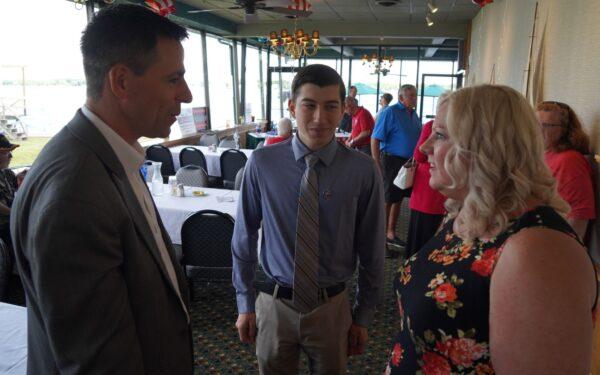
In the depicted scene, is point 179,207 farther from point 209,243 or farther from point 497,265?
point 497,265

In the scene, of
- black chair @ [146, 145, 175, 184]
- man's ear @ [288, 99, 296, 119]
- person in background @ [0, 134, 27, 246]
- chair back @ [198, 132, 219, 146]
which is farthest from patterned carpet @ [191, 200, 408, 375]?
chair back @ [198, 132, 219, 146]

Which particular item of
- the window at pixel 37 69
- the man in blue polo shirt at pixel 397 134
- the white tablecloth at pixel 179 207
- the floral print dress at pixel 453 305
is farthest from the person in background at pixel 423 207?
the window at pixel 37 69

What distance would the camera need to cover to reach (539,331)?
0.86 metres

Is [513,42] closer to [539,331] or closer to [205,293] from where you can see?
[205,293]

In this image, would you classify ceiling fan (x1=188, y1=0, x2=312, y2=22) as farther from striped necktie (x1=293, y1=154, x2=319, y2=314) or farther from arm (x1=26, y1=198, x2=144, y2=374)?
arm (x1=26, y1=198, x2=144, y2=374)

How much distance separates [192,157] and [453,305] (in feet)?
18.8

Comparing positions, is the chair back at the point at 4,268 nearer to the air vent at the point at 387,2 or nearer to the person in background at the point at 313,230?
the person in background at the point at 313,230

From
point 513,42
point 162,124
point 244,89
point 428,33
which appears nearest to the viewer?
point 162,124

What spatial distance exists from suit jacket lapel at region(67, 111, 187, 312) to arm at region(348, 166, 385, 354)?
0.91m

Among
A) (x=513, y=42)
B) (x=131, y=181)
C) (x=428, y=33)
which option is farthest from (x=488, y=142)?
(x=428, y=33)

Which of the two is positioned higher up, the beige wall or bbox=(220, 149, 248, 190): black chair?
the beige wall

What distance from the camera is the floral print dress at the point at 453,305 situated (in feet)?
3.18

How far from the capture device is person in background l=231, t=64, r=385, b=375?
5.37ft

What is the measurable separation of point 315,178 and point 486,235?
74 cm
